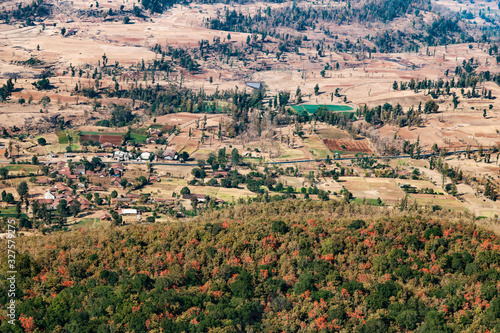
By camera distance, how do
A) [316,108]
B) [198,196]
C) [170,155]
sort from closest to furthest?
[198,196], [170,155], [316,108]

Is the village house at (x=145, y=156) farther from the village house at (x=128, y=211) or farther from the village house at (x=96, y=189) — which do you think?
the village house at (x=128, y=211)

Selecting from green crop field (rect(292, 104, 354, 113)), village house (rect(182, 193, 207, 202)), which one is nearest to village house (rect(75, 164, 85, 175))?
village house (rect(182, 193, 207, 202))

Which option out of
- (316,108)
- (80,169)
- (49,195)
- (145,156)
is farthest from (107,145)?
(316,108)

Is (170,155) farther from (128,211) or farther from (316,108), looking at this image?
(316,108)

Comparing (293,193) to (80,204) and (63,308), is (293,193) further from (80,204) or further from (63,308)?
(63,308)

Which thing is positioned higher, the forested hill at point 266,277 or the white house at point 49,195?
the forested hill at point 266,277

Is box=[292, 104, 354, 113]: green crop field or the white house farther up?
box=[292, 104, 354, 113]: green crop field

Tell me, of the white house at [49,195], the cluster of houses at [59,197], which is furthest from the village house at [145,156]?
the white house at [49,195]

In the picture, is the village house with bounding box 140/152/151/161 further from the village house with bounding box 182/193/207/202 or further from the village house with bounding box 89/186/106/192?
the village house with bounding box 182/193/207/202

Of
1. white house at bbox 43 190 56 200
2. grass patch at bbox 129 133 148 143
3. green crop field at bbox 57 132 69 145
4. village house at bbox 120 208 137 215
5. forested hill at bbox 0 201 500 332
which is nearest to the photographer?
forested hill at bbox 0 201 500 332
